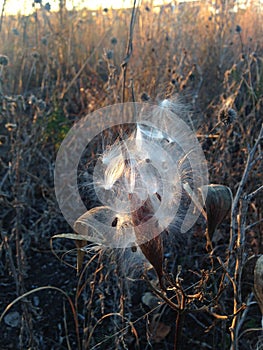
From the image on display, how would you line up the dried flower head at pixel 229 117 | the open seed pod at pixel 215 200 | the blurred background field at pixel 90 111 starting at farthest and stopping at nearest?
the blurred background field at pixel 90 111, the dried flower head at pixel 229 117, the open seed pod at pixel 215 200

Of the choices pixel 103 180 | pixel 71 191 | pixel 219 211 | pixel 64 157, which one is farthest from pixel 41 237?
pixel 219 211

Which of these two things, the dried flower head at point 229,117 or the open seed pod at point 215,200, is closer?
the open seed pod at point 215,200

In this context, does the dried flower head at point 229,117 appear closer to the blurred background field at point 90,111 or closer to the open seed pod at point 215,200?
the blurred background field at point 90,111

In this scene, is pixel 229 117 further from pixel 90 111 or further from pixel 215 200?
pixel 90 111

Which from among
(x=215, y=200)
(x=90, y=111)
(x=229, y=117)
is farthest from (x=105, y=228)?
(x=90, y=111)

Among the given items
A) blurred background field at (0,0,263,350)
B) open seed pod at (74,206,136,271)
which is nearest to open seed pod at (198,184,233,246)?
open seed pod at (74,206,136,271)

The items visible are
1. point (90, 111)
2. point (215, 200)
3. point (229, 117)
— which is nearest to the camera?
point (215, 200)

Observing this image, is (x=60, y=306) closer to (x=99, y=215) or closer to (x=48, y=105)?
(x=99, y=215)

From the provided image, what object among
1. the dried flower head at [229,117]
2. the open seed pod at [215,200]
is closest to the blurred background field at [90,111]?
the dried flower head at [229,117]

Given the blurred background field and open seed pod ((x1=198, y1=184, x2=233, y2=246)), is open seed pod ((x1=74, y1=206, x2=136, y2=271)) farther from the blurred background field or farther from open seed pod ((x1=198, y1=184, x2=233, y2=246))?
the blurred background field
